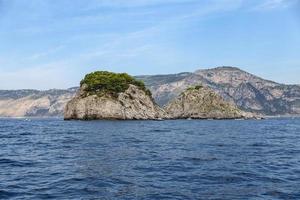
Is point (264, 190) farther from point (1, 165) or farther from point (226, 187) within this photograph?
point (1, 165)

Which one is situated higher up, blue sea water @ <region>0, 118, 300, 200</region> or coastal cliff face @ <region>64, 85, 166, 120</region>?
coastal cliff face @ <region>64, 85, 166, 120</region>

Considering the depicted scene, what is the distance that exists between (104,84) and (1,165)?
498ft

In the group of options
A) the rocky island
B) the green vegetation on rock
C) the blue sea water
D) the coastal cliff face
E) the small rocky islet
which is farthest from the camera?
the green vegetation on rock

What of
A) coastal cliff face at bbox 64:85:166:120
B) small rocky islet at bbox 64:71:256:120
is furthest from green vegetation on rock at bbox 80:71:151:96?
coastal cliff face at bbox 64:85:166:120

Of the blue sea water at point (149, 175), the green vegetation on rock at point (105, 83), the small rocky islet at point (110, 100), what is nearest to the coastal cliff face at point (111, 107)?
the small rocky islet at point (110, 100)

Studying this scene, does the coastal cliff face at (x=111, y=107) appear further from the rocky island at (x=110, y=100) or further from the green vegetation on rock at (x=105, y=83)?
the green vegetation on rock at (x=105, y=83)

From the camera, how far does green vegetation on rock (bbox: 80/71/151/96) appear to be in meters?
181

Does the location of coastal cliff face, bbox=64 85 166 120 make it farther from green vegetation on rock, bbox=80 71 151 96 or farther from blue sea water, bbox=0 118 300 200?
blue sea water, bbox=0 118 300 200

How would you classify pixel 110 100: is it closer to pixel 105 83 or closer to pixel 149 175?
pixel 105 83

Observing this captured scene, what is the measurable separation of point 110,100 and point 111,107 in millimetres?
3869

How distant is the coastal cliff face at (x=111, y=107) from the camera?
172m

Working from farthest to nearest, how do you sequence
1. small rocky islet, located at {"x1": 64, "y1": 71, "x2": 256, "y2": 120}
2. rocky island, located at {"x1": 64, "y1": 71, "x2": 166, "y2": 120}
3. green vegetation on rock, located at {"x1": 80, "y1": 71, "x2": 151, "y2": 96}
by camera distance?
green vegetation on rock, located at {"x1": 80, "y1": 71, "x2": 151, "y2": 96}, rocky island, located at {"x1": 64, "y1": 71, "x2": 166, "y2": 120}, small rocky islet, located at {"x1": 64, "y1": 71, "x2": 256, "y2": 120}

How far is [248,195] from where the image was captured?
20312 millimetres

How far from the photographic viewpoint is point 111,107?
17288 cm
